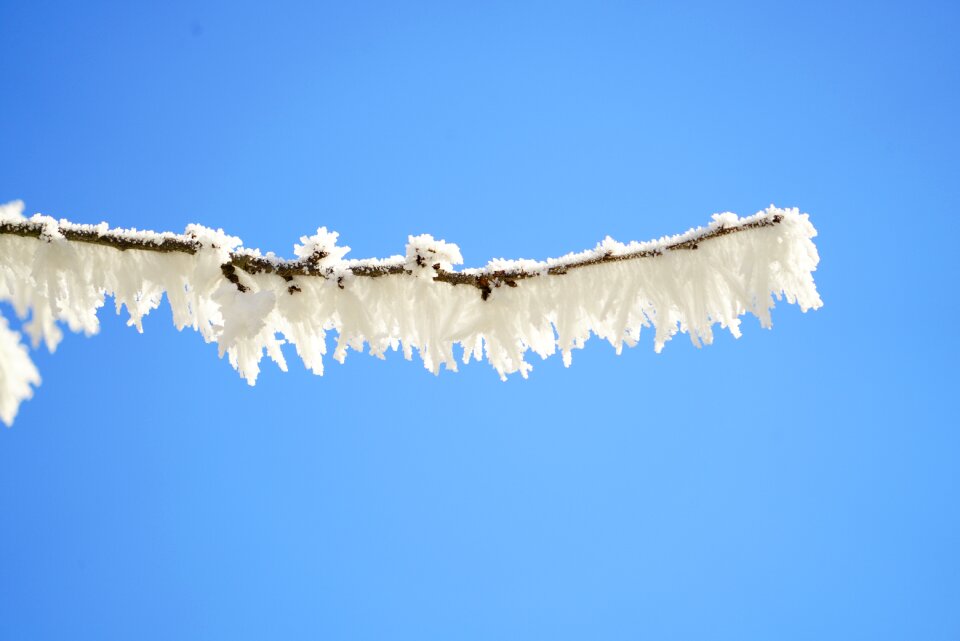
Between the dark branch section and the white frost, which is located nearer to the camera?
the dark branch section

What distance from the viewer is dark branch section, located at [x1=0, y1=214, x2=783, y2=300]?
2.35 metres

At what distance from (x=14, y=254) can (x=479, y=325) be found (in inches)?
64.3

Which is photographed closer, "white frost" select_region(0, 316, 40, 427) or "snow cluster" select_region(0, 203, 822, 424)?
"snow cluster" select_region(0, 203, 822, 424)

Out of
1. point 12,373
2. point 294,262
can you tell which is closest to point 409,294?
point 294,262

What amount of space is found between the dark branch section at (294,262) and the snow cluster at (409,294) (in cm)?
1

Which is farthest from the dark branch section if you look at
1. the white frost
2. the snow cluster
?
the white frost

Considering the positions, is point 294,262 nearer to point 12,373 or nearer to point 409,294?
point 409,294

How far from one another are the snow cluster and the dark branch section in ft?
0.04

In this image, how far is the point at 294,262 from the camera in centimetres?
239

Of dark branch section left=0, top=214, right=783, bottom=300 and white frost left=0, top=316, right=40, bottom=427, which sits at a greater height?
dark branch section left=0, top=214, right=783, bottom=300

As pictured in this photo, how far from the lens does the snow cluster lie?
2379mm

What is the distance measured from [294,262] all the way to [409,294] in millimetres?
413

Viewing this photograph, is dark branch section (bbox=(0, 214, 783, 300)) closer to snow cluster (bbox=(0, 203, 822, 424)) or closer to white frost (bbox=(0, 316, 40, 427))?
snow cluster (bbox=(0, 203, 822, 424))

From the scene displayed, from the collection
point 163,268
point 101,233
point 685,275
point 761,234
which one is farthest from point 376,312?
point 761,234
